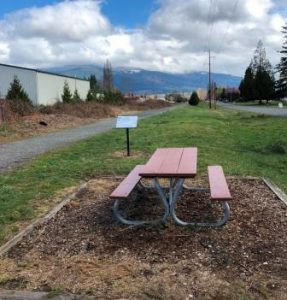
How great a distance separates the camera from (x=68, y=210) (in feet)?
21.4

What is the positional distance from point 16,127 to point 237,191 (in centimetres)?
1583

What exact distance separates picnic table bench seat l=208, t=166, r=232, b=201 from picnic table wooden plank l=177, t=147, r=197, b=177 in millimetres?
298

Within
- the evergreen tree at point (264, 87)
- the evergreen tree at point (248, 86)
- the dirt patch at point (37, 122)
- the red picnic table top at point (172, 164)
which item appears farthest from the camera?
the evergreen tree at point (248, 86)

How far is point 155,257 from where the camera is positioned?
4727 millimetres

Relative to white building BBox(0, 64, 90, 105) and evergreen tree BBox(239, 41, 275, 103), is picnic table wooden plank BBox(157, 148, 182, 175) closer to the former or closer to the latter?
white building BBox(0, 64, 90, 105)

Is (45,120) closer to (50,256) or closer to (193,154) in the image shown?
(193,154)

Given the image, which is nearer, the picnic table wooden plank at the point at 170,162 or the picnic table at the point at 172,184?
the picnic table at the point at 172,184

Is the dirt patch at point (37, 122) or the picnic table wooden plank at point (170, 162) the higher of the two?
the picnic table wooden plank at point (170, 162)

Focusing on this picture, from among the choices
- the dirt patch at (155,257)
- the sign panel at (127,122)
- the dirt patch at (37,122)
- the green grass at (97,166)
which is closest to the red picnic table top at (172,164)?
the dirt patch at (155,257)

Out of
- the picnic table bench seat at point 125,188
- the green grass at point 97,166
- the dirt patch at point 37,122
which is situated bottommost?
the dirt patch at point 37,122

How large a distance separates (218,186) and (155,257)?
4.62ft

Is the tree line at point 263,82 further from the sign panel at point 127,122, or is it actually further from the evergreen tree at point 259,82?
the sign panel at point 127,122

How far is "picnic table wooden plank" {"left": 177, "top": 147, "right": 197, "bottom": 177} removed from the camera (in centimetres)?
526

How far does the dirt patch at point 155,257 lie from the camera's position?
13.4ft
